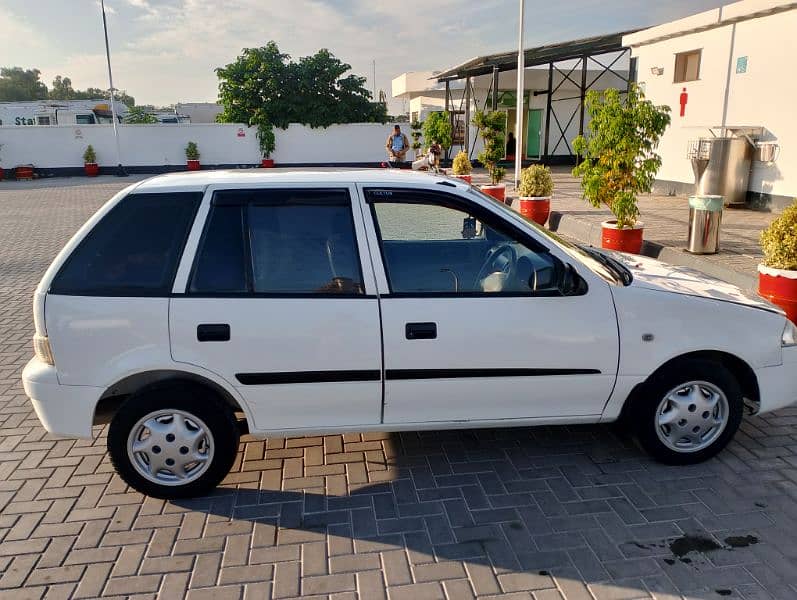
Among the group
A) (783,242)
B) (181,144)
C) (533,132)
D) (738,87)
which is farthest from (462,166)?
(181,144)

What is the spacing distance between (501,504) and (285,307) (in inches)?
64.7

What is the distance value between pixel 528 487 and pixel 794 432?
→ 6.83 ft

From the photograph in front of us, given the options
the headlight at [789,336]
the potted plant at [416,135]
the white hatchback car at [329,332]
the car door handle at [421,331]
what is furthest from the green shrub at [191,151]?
the headlight at [789,336]

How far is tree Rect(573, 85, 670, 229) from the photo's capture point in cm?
877

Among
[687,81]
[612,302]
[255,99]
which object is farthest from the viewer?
[255,99]

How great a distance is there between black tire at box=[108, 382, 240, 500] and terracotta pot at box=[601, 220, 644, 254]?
7.30m

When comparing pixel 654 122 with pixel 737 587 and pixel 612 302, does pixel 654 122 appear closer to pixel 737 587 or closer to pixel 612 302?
pixel 612 302

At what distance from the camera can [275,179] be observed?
365 cm

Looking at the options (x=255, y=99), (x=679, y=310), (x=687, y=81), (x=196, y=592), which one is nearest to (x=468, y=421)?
(x=679, y=310)

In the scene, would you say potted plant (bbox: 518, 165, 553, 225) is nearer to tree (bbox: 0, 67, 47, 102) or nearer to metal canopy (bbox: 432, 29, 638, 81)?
metal canopy (bbox: 432, 29, 638, 81)

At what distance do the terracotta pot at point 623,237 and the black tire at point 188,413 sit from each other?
7297mm

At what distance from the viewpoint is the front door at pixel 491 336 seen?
3436 millimetres

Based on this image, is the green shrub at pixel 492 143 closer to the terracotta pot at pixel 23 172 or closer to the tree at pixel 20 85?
the terracotta pot at pixel 23 172

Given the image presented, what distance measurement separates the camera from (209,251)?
345cm
